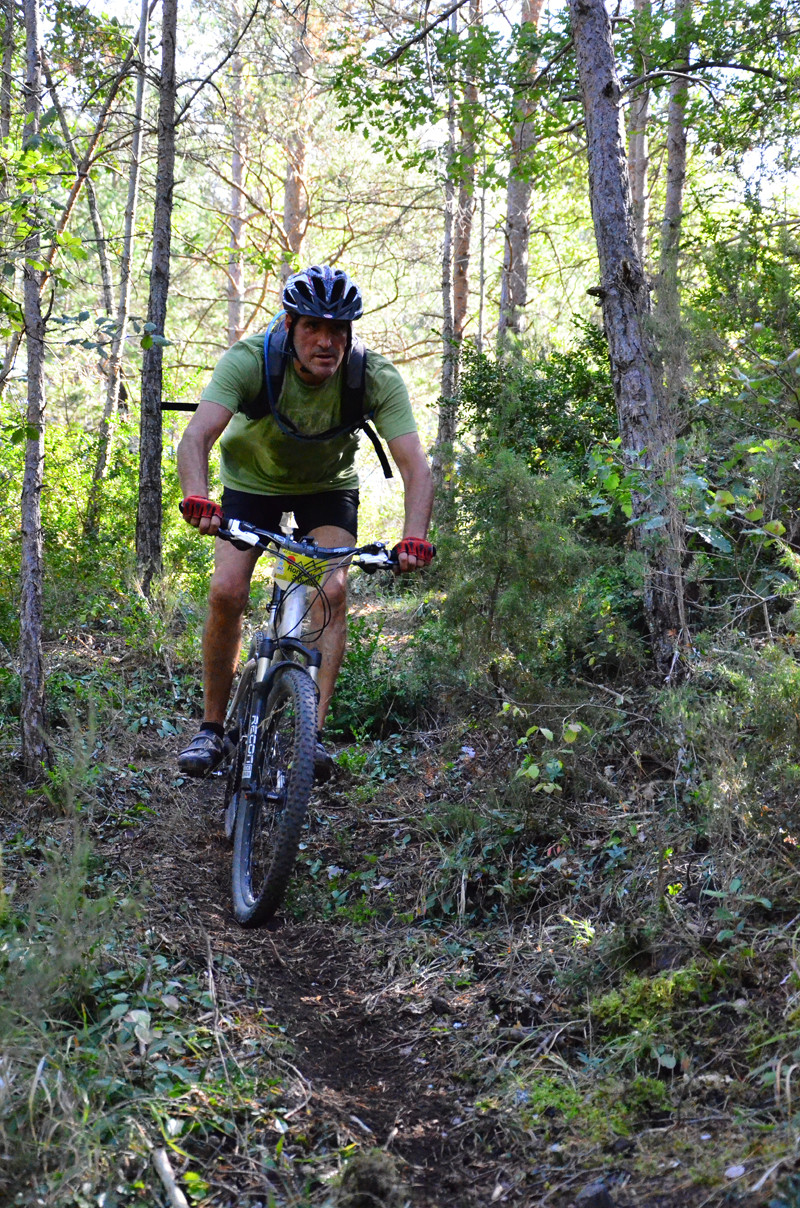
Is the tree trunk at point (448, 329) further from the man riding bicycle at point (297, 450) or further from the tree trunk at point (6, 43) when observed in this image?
the man riding bicycle at point (297, 450)

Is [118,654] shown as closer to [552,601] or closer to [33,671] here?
[33,671]

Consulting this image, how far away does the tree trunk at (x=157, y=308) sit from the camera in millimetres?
8289

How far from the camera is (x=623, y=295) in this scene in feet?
18.1

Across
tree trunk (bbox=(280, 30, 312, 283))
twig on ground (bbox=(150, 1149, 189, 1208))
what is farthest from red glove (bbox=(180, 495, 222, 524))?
tree trunk (bbox=(280, 30, 312, 283))

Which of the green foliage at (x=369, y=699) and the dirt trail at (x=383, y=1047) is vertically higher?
the green foliage at (x=369, y=699)

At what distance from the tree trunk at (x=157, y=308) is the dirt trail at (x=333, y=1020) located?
4.50m

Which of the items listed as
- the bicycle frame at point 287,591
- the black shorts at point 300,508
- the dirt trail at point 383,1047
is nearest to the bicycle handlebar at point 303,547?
the bicycle frame at point 287,591

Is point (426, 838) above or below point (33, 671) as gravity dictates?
below

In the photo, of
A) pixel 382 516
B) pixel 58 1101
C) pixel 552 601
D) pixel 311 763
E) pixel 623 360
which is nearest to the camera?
pixel 58 1101

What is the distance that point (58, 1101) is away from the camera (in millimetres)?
2186

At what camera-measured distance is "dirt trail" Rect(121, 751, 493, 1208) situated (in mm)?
2508

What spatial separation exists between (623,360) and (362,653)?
2.65 meters

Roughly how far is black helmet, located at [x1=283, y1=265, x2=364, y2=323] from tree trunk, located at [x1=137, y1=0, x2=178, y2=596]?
14.1 ft

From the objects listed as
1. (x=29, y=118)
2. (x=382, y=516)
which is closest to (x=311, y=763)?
(x=29, y=118)
